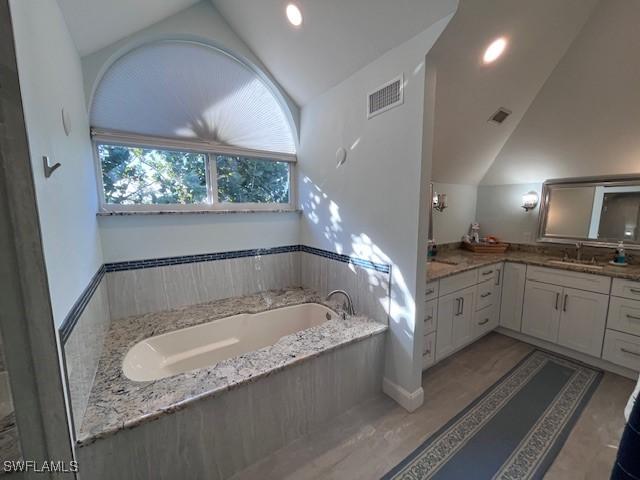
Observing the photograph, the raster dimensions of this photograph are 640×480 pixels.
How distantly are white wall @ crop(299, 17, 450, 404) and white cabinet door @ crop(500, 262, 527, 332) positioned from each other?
1646mm

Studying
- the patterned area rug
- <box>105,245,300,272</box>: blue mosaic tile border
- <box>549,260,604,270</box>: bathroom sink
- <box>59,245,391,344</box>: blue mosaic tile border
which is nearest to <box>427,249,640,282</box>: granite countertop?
<box>549,260,604,270</box>: bathroom sink

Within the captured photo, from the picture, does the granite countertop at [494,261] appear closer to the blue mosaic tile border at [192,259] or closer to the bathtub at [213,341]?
the bathtub at [213,341]

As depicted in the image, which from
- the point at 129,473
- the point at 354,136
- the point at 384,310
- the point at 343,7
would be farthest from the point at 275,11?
the point at 129,473

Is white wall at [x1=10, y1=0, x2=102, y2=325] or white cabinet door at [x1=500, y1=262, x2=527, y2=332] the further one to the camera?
white cabinet door at [x1=500, y1=262, x2=527, y2=332]

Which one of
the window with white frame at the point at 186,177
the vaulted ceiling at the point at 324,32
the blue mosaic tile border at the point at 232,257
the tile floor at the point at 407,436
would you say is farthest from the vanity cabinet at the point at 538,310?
the window with white frame at the point at 186,177

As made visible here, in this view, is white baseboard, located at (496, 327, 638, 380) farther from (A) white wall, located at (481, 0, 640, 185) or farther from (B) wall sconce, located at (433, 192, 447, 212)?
(A) white wall, located at (481, 0, 640, 185)

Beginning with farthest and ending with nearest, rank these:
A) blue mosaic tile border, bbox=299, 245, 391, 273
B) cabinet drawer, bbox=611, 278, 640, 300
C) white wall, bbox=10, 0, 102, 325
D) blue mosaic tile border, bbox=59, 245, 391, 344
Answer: cabinet drawer, bbox=611, 278, 640, 300 → blue mosaic tile border, bbox=299, 245, 391, 273 → blue mosaic tile border, bbox=59, 245, 391, 344 → white wall, bbox=10, 0, 102, 325

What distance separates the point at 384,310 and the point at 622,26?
2546mm

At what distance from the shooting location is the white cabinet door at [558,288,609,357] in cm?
222

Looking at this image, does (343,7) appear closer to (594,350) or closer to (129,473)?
(129,473)

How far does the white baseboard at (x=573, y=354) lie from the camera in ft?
7.04

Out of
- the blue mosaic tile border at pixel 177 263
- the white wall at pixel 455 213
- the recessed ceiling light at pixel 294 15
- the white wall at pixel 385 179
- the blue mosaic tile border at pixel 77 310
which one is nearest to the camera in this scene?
the blue mosaic tile border at pixel 77 310

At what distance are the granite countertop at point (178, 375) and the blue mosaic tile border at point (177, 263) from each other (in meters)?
0.41

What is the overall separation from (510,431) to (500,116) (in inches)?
102
